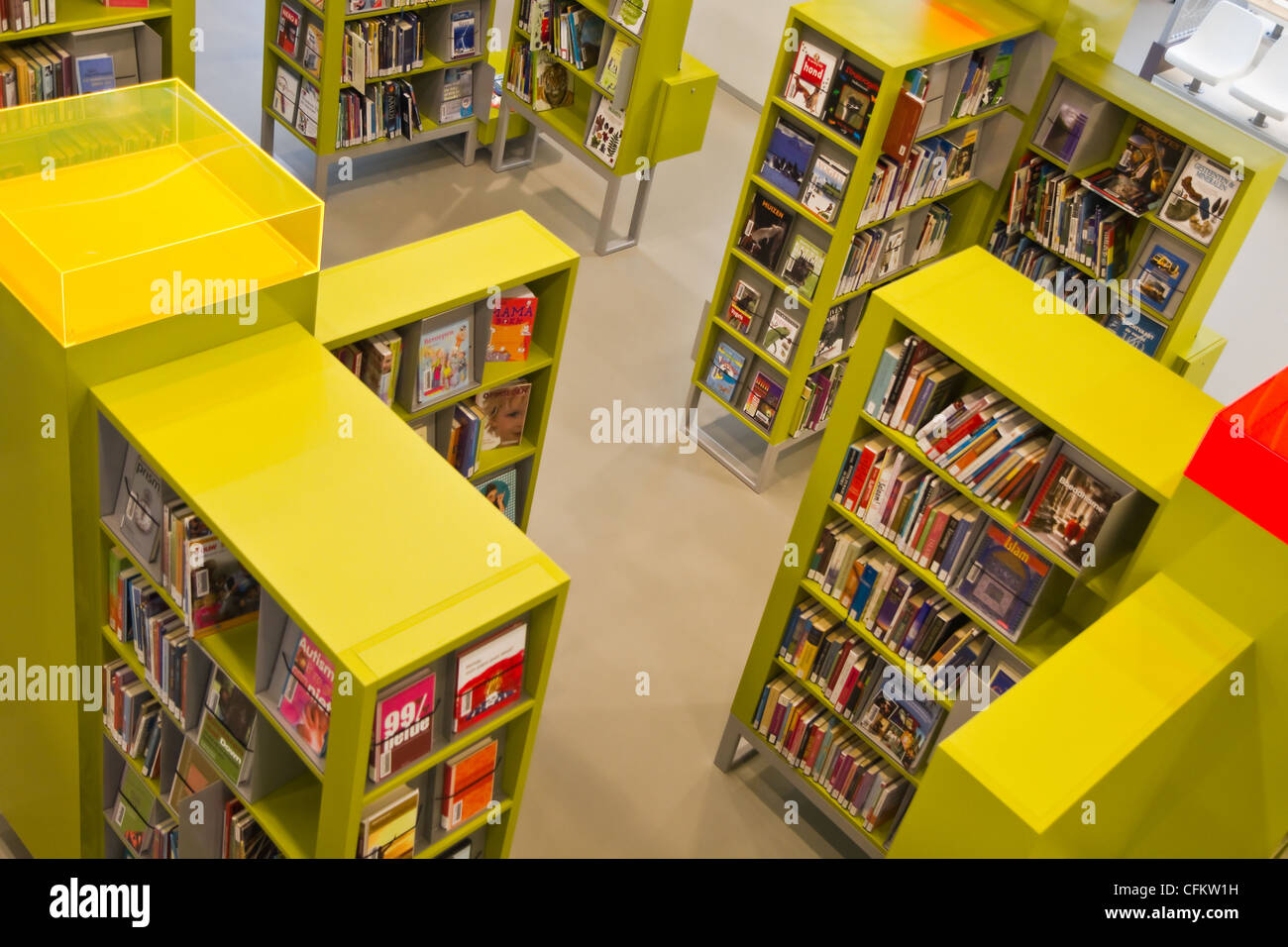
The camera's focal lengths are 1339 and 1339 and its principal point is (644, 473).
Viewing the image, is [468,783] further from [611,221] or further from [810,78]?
[611,221]

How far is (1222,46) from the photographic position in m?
10.6

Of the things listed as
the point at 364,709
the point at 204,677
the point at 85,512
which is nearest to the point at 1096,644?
the point at 364,709

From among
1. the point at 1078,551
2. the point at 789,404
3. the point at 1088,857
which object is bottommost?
the point at 789,404

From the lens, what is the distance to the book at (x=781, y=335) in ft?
21.8

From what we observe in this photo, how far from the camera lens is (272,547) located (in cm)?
315

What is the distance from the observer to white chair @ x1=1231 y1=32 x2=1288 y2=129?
1046cm

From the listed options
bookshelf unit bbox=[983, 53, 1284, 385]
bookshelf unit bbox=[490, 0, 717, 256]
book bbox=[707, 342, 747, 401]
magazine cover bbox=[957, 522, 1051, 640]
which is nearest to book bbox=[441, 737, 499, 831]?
magazine cover bbox=[957, 522, 1051, 640]

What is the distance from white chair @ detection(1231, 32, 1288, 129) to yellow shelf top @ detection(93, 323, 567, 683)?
925 centimetres

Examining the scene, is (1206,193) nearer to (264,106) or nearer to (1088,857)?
(1088,857)

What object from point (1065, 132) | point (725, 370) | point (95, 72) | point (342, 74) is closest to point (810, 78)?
point (1065, 132)
